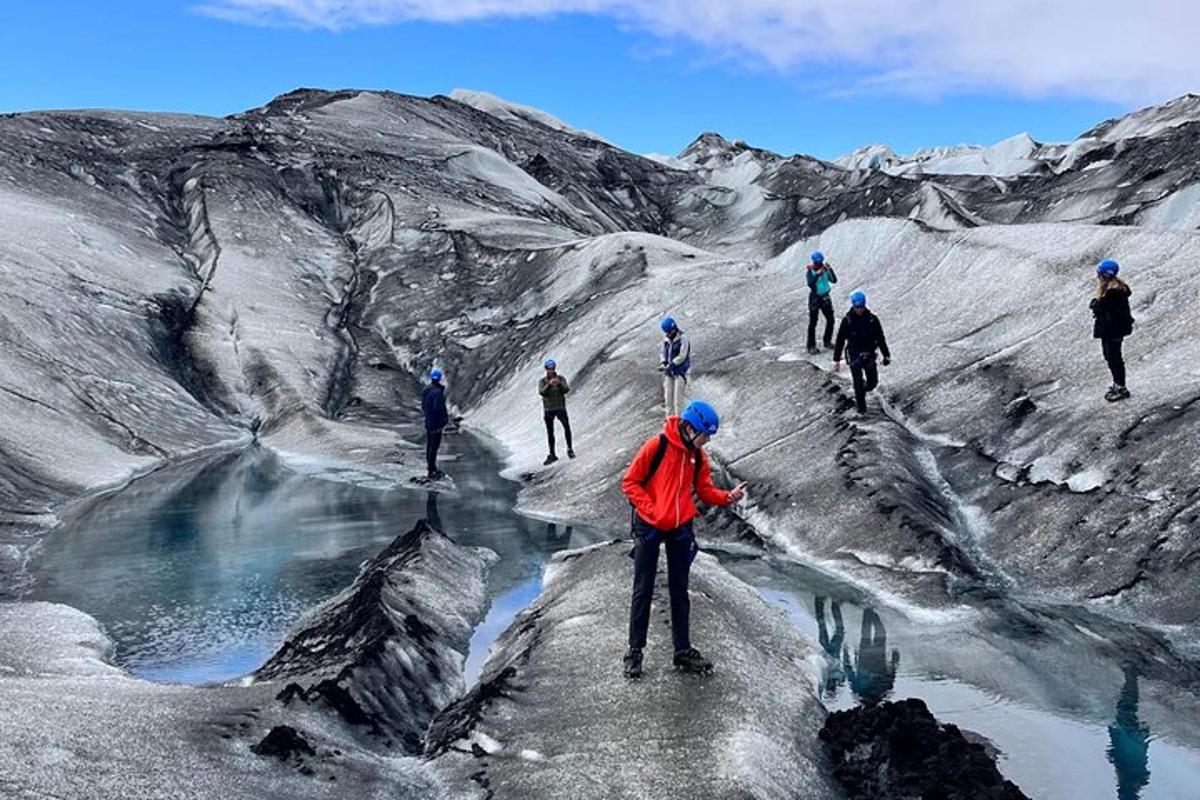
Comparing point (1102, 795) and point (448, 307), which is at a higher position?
point (448, 307)

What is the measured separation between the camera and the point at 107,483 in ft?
92.9

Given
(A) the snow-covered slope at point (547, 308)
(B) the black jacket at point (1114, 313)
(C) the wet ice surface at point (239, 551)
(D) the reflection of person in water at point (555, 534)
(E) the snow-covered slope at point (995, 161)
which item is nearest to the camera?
(C) the wet ice surface at point (239, 551)

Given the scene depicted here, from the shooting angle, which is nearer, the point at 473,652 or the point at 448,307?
the point at 473,652

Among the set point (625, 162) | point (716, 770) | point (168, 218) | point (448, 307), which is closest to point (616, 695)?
point (716, 770)

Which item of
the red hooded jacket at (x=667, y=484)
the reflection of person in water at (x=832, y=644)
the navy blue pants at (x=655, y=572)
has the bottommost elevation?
the reflection of person in water at (x=832, y=644)

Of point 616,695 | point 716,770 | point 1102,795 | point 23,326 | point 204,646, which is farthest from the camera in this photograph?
point 23,326

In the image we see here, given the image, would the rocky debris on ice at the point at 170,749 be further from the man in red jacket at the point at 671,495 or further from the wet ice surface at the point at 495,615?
the wet ice surface at the point at 495,615

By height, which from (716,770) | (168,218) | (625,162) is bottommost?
(716,770)

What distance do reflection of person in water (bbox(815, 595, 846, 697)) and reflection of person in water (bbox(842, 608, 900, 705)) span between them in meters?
0.11

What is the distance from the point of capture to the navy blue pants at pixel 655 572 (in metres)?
10.9

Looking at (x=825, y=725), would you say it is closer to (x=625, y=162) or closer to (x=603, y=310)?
(x=603, y=310)

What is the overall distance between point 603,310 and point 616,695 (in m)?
28.0

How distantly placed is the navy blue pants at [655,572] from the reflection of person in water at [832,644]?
8.39ft

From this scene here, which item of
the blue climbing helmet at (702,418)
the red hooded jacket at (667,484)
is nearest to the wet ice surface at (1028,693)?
the red hooded jacket at (667,484)
